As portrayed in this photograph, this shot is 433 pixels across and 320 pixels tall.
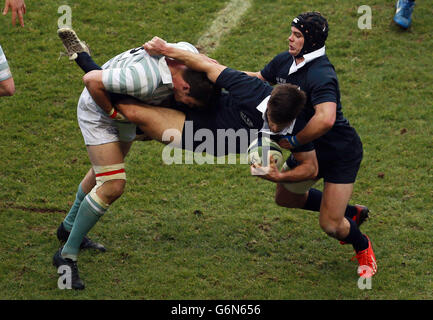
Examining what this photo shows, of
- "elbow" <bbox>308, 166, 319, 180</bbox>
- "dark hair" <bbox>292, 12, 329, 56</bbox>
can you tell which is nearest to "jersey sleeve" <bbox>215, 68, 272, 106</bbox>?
"dark hair" <bbox>292, 12, 329, 56</bbox>

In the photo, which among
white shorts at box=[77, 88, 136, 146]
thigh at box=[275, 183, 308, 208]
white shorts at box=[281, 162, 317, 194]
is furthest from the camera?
thigh at box=[275, 183, 308, 208]

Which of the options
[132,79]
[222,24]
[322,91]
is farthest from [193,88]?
[222,24]

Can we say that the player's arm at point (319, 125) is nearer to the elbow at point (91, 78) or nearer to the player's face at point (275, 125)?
the player's face at point (275, 125)

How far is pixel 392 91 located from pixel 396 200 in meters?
2.45

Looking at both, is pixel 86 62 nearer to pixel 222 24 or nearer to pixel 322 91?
pixel 322 91

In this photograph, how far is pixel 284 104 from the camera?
17.6ft

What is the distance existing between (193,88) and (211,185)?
237 centimetres

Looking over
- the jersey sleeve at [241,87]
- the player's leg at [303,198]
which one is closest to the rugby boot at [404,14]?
the player's leg at [303,198]

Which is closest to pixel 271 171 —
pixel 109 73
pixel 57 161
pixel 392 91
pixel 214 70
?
pixel 214 70

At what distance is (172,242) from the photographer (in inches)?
275

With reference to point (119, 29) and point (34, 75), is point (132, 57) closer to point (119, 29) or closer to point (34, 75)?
point (34, 75)

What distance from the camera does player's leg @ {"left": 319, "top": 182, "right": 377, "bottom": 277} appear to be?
6.21 m

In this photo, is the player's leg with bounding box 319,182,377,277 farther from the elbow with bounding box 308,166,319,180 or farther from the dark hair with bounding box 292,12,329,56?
the dark hair with bounding box 292,12,329,56

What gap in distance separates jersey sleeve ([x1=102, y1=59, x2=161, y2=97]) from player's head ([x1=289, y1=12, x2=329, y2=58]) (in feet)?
4.19
